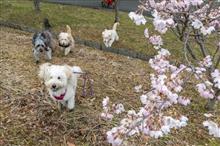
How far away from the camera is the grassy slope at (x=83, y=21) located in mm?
13156

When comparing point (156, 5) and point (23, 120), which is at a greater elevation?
point (156, 5)

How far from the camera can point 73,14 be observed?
16.1 metres

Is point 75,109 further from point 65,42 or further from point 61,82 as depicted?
point 65,42

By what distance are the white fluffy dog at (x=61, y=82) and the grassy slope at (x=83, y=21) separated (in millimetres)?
5177

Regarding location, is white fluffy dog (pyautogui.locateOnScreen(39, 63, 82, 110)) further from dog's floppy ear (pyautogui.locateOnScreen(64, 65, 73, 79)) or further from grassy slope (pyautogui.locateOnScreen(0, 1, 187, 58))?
grassy slope (pyautogui.locateOnScreen(0, 1, 187, 58))

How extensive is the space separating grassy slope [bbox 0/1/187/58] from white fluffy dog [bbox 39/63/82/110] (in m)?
5.18

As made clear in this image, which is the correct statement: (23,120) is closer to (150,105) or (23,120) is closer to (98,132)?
(98,132)

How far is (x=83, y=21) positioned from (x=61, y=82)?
846cm

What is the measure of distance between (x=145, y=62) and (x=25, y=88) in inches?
158

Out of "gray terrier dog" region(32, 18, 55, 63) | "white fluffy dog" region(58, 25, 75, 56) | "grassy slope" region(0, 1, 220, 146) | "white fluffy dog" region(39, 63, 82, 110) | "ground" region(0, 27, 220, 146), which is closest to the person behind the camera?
"white fluffy dog" region(39, 63, 82, 110)

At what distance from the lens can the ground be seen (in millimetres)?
7176

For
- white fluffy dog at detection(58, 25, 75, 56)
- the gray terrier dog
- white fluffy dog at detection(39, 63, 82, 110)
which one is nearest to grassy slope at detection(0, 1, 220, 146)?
the gray terrier dog

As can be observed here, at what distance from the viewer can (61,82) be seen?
22.6ft

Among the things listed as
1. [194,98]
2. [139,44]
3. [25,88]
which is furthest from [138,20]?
[139,44]
